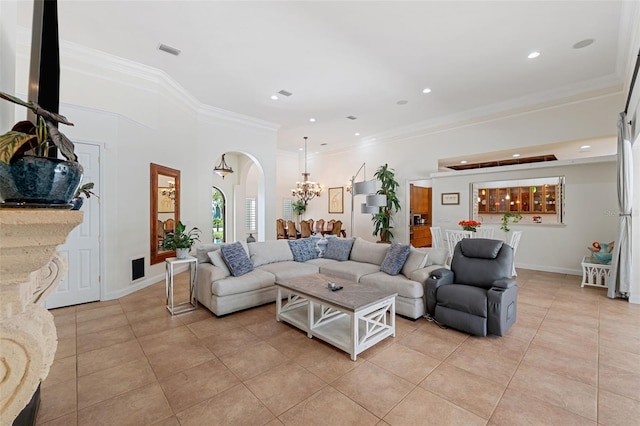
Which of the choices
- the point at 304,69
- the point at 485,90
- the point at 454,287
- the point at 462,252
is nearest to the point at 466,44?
the point at 485,90

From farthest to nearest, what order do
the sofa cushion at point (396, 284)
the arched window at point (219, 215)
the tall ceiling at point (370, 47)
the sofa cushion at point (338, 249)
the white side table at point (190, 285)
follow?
the arched window at point (219, 215), the sofa cushion at point (338, 249), the white side table at point (190, 285), the sofa cushion at point (396, 284), the tall ceiling at point (370, 47)

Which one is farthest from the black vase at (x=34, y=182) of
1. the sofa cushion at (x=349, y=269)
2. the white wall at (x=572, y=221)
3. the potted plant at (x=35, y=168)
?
the white wall at (x=572, y=221)

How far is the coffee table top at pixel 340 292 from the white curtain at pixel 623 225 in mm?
3865

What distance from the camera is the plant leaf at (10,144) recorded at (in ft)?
2.70

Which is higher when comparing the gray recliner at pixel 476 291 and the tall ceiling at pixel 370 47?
the tall ceiling at pixel 370 47

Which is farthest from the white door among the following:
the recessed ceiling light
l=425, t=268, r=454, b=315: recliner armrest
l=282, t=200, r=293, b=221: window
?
l=282, t=200, r=293, b=221: window

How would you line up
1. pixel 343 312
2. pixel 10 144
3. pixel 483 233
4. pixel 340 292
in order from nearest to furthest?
pixel 10 144
pixel 343 312
pixel 340 292
pixel 483 233

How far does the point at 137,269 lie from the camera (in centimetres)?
478

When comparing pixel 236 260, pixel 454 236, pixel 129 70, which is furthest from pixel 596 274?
pixel 129 70

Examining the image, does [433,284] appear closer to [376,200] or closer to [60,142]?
[376,200]

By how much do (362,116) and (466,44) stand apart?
320 centimetres

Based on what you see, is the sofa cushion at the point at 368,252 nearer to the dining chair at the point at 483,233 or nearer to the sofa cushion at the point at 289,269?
the sofa cushion at the point at 289,269

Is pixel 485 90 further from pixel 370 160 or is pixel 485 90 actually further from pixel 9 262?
pixel 9 262

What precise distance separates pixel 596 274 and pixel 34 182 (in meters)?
7.02
